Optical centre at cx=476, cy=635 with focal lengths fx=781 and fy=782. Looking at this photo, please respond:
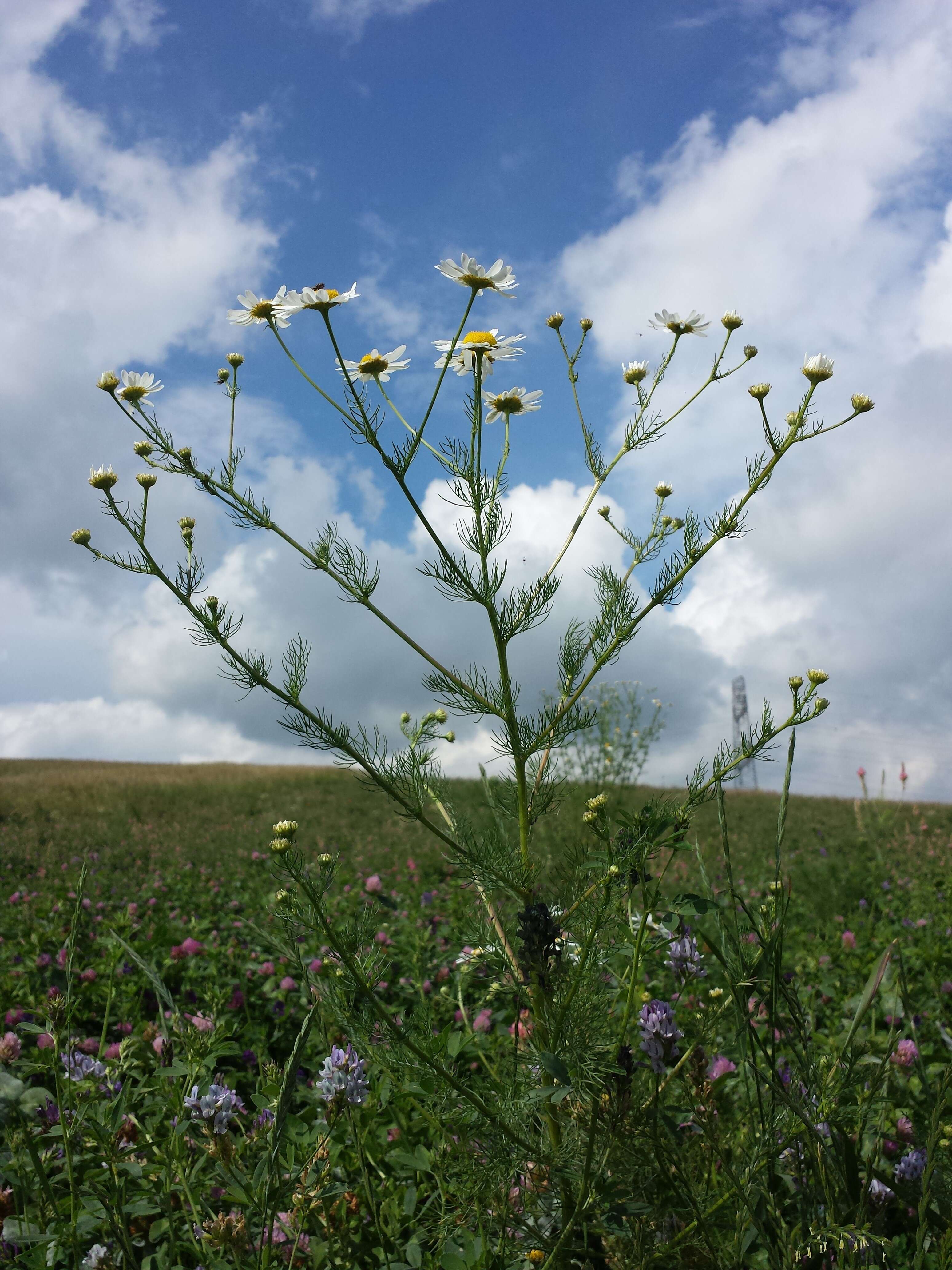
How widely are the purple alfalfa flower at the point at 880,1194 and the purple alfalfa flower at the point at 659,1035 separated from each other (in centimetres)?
49

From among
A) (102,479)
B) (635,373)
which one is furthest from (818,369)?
(102,479)

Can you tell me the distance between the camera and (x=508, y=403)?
234 cm

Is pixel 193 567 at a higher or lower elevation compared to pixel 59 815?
higher

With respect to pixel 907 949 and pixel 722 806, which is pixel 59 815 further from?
pixel 722 806

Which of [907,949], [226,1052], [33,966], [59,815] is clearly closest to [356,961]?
[226,1052]

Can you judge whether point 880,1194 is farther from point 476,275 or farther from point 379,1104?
point 476,275

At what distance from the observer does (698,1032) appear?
73.0 inches

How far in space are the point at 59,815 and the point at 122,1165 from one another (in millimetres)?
13230

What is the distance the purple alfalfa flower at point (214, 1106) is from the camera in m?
1.73

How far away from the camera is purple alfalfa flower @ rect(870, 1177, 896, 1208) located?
5.89 ft

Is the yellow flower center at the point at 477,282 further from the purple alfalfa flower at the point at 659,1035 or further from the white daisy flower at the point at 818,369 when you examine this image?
the purple alfalfa flower at the point at 659,1035

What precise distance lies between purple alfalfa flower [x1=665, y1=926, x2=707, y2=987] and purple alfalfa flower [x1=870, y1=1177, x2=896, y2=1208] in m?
0.55

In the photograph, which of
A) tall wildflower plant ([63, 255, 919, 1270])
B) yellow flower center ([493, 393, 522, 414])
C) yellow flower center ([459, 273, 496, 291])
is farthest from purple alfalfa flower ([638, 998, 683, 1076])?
yellow flower center ([459, 273, 496, 291])

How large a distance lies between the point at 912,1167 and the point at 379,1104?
140 centimetres
